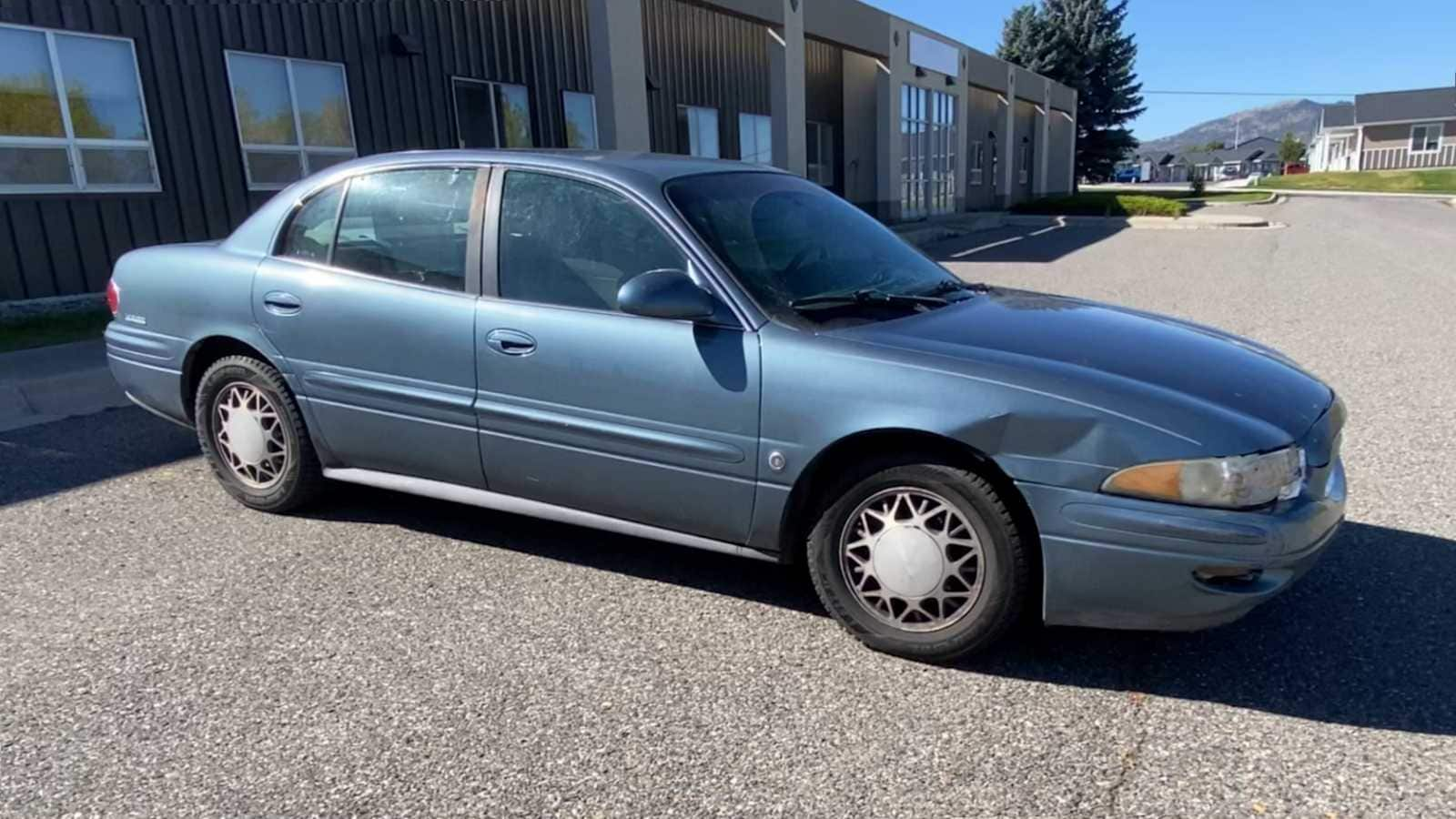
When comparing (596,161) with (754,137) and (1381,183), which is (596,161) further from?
(1381,183)

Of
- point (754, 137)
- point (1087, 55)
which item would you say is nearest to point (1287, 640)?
point (754, 137)

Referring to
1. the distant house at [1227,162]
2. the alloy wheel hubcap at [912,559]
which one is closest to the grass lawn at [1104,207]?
the alloy wheel hubcap at [912,559]

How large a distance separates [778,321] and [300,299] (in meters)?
2.14

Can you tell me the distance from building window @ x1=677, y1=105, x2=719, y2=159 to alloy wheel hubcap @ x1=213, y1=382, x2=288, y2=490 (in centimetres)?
1425

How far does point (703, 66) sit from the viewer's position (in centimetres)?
1864

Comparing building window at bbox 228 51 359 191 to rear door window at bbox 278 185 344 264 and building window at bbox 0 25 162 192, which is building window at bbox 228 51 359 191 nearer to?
building window at bbox 0 25 162 192

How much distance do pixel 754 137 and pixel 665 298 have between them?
18.8m

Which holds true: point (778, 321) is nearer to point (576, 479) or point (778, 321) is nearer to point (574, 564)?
point (576, 479)

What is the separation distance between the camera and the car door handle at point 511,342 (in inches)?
136

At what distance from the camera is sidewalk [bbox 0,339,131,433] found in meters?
Result: 6.04

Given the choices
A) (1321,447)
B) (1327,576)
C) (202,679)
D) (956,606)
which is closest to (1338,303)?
→ (1327,576)

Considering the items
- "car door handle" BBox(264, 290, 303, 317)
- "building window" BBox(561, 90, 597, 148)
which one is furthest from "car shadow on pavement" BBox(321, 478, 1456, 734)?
"building window" BBox(561, 90, 597, 148)

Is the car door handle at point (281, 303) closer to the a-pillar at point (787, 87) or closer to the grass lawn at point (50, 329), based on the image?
the grass lawn at point (50, 329)

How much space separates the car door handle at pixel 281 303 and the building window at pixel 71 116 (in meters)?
7.07
